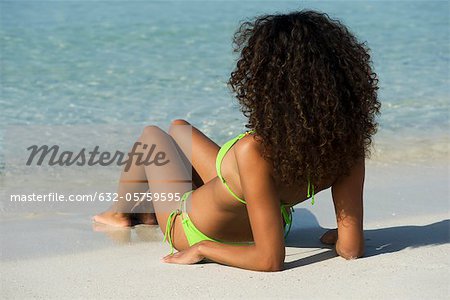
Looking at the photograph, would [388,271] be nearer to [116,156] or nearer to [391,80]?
[116,156]

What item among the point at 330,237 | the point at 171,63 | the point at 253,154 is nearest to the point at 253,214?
the point at 253,154

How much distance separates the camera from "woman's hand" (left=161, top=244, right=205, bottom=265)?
11.3ft

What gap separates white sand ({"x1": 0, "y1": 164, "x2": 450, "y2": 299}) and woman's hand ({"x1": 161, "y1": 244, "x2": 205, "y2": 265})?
4 cm

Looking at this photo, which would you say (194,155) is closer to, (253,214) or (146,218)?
(146,218)

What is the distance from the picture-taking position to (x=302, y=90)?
3.08 metres

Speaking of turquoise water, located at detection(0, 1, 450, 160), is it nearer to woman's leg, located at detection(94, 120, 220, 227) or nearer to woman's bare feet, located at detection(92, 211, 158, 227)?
woman's leg, located at detection(94, 120, 220, 227)

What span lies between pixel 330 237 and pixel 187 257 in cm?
72

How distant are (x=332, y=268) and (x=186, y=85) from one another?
5122 millimetres

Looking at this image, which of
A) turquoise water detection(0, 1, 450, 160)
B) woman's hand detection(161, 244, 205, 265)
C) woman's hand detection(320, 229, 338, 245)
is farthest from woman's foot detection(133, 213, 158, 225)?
turquoise water detection(0, 1, 450, 160)

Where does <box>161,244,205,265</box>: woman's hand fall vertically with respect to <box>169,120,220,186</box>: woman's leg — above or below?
below

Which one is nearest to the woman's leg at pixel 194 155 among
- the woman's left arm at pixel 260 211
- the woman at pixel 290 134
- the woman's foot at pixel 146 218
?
the woman's foot at pixel 146 218

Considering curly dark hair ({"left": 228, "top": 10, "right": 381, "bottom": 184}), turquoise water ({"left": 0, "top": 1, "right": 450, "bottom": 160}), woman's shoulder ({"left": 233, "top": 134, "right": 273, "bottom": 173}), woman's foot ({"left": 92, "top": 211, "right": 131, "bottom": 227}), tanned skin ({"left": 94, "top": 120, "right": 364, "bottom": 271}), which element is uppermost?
curly dark hair ({"left": 228, "top": 10, "right": 381, "bottom": 184})

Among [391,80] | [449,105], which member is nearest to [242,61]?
[449,105]

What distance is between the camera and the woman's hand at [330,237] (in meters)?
3.71
